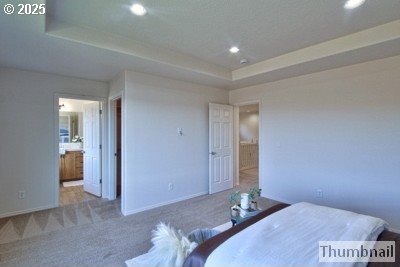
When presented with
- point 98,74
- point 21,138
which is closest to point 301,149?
point 98,74

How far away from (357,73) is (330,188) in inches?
73.5

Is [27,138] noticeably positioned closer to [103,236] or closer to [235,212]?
[103,236]

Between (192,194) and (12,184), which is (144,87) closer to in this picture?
(192,194)

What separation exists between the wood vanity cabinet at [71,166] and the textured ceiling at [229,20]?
4.28 meters

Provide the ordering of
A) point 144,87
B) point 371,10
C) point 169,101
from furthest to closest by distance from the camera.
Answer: point 169,101
point 144,87
point 371,10

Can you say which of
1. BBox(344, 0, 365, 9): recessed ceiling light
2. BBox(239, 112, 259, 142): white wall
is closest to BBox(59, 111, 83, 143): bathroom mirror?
BBox(239, 112, 259, 142): white wall

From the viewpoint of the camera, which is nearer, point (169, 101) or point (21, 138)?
point (21, 138)

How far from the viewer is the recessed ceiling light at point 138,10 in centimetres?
213

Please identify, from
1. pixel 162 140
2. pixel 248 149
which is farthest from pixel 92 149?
pixel 248 149

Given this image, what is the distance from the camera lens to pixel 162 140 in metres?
3.98

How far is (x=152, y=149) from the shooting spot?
3844 mm

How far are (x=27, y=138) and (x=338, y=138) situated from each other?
517 centimetres

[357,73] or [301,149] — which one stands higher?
[357,73]

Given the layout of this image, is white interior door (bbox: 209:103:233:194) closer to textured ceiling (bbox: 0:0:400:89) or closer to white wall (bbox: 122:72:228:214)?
white wall (bbox: 122:72:228:214)
